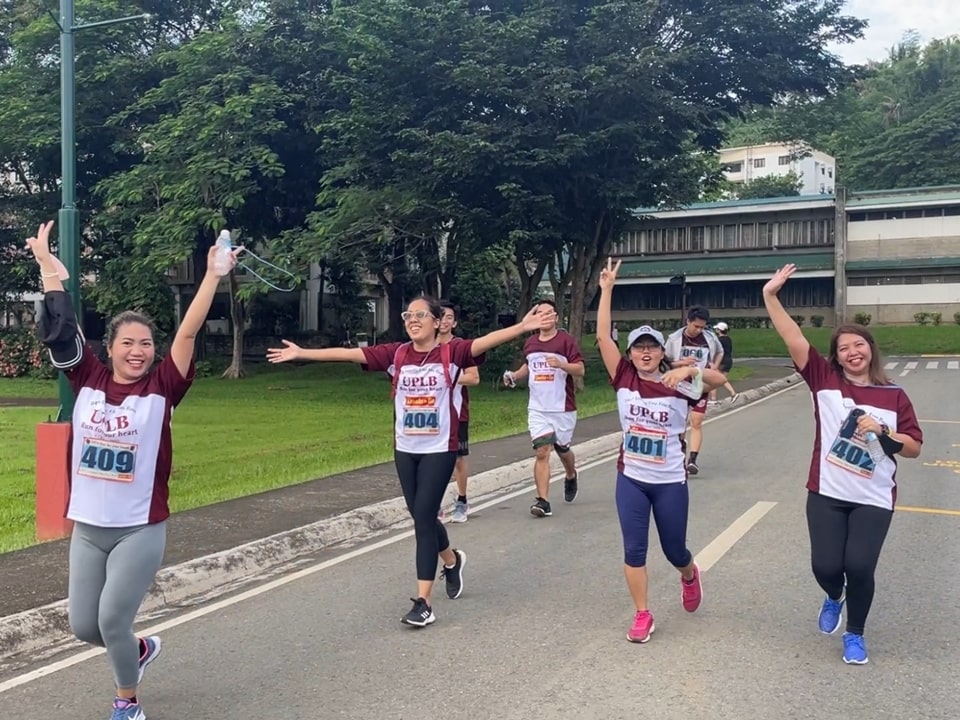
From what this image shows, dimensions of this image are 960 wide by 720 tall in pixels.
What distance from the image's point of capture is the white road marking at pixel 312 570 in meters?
5.28

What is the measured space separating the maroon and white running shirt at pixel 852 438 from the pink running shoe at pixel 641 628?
1178 mm

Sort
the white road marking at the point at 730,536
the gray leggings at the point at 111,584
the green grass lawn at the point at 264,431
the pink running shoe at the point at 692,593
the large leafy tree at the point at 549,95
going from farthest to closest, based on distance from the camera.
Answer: the large leafy tree at the point at 549,95 < the green grass lawn at the point at 264,431 < the white road marking at the point at 730,536 < the pink running shoe at the point at 692,593 < the gray leggings at the point at 111,584

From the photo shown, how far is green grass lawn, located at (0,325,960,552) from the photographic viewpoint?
11.4 m

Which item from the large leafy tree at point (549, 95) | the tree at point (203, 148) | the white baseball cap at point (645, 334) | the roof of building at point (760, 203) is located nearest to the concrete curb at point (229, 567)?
the white baseball cap at point (645, 334)

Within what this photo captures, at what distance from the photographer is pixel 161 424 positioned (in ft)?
14.4

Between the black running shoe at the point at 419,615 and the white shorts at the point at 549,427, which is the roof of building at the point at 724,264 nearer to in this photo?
the white shorts at the point at 549,427

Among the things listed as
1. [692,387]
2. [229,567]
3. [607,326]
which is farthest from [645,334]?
[229,567]

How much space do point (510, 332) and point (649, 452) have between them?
3.44 feet

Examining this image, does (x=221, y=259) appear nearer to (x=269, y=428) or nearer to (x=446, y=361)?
(x=446, y=361)

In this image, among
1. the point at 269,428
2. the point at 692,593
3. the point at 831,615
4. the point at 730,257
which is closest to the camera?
the point at 831,615

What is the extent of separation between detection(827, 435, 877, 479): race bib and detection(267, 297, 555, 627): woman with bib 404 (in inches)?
72.2

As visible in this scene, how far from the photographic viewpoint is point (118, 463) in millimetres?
4250

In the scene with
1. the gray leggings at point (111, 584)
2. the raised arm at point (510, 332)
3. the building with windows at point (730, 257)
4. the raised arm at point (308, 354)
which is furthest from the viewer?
the building with windows at point (730, 257)

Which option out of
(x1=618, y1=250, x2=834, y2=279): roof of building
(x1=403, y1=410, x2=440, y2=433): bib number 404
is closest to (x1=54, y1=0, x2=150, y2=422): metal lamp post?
(x1=403, y1=410, x2=440, y2=433): bib number 404
